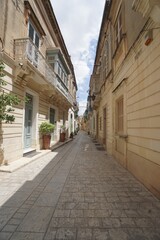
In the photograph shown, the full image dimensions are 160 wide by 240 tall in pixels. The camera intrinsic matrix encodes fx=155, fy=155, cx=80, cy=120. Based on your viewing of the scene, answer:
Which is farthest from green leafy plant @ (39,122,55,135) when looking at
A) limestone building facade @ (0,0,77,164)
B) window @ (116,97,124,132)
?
window @ (116,97,124,132)

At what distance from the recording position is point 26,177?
4.01m

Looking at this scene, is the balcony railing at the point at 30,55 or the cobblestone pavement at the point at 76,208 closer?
the cobblestone pavement at the point at 76,208

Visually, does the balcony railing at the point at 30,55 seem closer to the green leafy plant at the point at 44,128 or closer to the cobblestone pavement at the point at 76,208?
the green leafy plant at the point at 44,128

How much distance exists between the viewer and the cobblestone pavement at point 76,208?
193 centimetres

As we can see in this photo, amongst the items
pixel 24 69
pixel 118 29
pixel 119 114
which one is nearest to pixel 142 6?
pixel 24 69

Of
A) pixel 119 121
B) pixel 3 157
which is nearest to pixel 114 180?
pixel 119 121

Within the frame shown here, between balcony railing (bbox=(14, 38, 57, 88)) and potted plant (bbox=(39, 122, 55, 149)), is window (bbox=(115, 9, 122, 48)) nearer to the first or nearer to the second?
balcony railing (bbox=(14, 38, 57, 88))

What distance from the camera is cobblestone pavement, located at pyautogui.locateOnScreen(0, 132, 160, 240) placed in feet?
6.34

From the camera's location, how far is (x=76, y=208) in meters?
2.54

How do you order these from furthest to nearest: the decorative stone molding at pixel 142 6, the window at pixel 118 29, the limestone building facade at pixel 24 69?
1. the window at pixel 118 29
2. the limestone building facade at pixel 24 69
3. the decorative stone molding at pixel 142 6

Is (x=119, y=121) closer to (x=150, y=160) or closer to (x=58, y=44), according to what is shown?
(x=150, y=160)

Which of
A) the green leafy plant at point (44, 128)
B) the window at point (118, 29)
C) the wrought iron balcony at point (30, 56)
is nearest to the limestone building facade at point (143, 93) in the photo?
the window at point (118, 29)

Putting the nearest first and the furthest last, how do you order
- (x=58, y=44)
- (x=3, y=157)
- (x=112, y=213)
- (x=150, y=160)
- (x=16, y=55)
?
(x=112, y=213) < (x=150, y=160) < (x=3, y=157) < (x=16, y=55) < (x=58, y=44)

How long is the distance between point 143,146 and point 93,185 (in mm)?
1487
